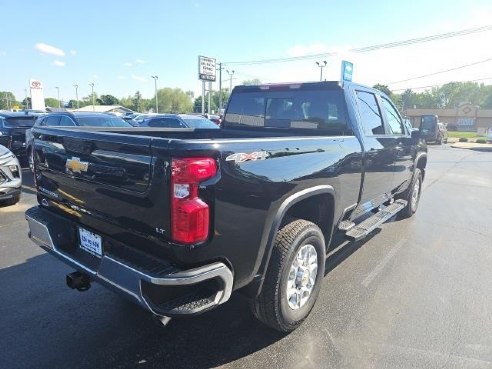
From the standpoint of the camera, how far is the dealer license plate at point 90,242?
2.78 m

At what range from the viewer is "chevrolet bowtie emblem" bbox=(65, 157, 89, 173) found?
2.75 meters

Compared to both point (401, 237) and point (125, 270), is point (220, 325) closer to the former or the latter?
point (125, 270)

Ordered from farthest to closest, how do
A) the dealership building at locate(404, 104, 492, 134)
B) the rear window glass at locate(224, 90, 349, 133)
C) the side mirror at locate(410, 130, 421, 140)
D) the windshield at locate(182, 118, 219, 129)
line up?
the dealership building at locate(404, 104, 492, 134) < the windshield at locate(182, 118, 219, 129) < the side mirror at locate(410, 130, 421, 140) < the rear window glass at locate(224, 90, 349, 133)

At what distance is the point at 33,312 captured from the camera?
336 cm

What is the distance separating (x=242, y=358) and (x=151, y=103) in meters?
129

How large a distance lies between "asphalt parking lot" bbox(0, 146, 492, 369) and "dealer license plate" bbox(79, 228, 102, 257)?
0.71 metres

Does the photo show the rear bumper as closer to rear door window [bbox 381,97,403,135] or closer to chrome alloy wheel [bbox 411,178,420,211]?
rear door window [bbox 381,97,403,135]

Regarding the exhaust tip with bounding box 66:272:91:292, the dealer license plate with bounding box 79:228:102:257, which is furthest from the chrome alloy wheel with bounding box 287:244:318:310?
the exhaust tip with bounding box 66:272:91:292

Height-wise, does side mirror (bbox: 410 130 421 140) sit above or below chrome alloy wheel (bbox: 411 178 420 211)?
above

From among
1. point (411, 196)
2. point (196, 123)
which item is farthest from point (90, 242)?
point (196, 123)

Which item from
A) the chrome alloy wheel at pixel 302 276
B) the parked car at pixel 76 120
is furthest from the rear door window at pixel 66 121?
the chrome alloy wheel at pixel 302 276

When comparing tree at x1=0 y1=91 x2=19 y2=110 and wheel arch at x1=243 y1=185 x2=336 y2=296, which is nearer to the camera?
wheel arch at x1=243 y1=185 x2=336 y2=296

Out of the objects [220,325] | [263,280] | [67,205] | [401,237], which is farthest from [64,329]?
[401,237]

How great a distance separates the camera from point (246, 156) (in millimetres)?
2447
